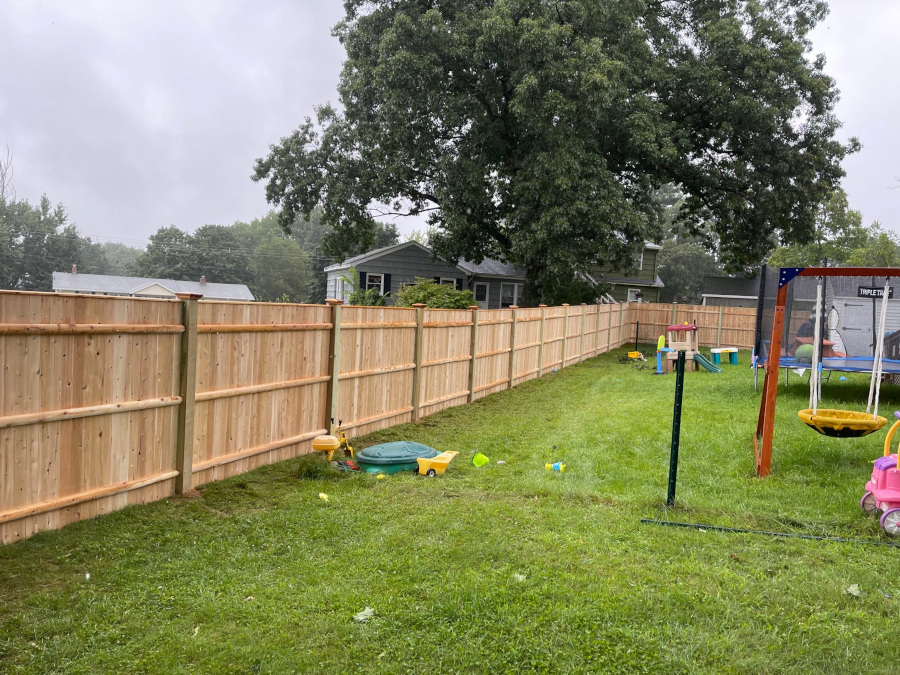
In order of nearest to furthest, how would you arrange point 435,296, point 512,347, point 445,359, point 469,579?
point 469,579 < point 445,359 < point 512,347 < point 435,296

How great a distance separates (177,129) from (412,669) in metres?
89.2

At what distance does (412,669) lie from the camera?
9.46 feet

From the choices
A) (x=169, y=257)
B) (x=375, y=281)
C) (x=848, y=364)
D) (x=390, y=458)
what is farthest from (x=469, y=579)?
(x=169, y=257)

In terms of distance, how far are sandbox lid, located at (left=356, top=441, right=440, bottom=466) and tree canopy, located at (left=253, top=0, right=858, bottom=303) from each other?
13521mm

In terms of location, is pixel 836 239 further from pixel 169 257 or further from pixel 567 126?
pixel 169 257

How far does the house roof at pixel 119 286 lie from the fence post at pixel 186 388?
1209 inches

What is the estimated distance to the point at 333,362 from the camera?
23.4 feet

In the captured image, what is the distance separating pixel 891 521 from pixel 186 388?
5.21 m

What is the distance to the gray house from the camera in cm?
2661

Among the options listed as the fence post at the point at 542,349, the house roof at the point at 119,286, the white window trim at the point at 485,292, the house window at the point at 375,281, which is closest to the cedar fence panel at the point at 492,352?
the fence post at the point at 542,349

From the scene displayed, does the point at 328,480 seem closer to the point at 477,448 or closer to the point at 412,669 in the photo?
the point at 477,448

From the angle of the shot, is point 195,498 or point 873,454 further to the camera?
point 873,454

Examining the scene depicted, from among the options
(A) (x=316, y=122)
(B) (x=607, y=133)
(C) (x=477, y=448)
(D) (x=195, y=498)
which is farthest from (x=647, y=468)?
(A) (x=316, y=122)

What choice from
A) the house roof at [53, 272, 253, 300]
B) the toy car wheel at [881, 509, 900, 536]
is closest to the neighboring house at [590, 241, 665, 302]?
the house roof at [53, 272, 253, 300]
